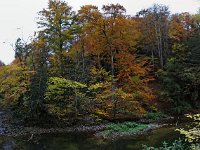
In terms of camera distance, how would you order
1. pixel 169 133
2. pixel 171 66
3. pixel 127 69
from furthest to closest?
1. pixel 171 66
2. pixel 127 69
3. pixel 169 133

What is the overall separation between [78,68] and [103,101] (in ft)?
14.0

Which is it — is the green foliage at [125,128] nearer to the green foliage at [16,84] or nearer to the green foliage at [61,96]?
the green foliage at [61,96]

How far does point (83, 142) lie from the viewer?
22.5 metres

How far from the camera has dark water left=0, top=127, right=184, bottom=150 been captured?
20641 mm

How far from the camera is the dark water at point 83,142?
20641 mm

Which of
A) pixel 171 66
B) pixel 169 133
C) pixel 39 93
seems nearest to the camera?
pixel 169 133

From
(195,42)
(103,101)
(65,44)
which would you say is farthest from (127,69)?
(195,42)

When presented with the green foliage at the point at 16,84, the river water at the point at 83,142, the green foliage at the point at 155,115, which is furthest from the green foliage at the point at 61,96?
the green foliage at the point at 155,115

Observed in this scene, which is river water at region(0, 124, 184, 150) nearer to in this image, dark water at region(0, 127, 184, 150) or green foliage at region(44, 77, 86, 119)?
dark water at region(0, 127, 184, 150)

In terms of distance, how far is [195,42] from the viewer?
129ft

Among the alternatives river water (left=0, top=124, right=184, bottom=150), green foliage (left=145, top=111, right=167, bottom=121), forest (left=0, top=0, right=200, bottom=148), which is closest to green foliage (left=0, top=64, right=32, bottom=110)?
forest (left=0, top=0, right=200, bottom=148)

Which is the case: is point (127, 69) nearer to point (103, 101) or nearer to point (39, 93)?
point (103, 101)

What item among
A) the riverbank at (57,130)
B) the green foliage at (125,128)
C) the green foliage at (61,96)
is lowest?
the riverbank at (57,130)

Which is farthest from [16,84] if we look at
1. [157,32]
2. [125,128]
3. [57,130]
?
[157,32]
